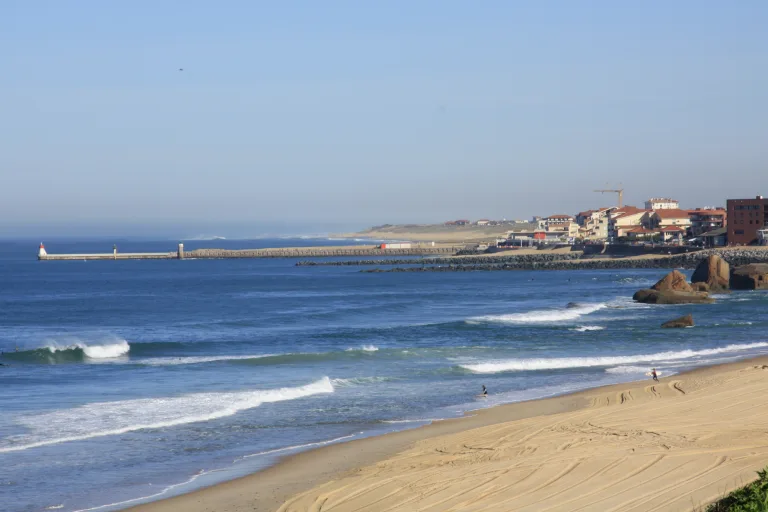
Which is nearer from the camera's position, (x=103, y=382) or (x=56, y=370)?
(x=103, y=382)

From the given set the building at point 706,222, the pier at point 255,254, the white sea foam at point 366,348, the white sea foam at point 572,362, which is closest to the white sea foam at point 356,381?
the white sea foam at point 572,362

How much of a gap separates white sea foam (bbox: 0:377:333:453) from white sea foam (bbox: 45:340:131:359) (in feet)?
38.6

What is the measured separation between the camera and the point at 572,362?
31.9 metres

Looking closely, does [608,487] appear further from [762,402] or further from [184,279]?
[184,279]

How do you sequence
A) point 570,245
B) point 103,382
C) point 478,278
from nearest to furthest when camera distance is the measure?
point 103,382 → point 478,278 → point 570,245

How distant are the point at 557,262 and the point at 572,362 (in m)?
80.5

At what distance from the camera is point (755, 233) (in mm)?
105438

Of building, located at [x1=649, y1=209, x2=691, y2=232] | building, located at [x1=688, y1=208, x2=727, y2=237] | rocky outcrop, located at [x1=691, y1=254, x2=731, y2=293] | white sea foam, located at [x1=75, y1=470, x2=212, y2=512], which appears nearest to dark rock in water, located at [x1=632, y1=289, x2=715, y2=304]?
rocky outcrop, located at [x1=691, y1=254, x2=731, y2=293]

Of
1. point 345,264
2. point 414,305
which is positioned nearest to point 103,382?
point 414,305

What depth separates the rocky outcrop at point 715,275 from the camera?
207ft

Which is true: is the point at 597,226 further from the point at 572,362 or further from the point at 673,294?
the point at 572,362

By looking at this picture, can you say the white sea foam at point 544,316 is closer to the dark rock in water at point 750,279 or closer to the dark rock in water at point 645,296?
the dark rock in water at point 645,296

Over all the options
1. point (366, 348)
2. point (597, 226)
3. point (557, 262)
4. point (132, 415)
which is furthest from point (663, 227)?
point (132, 415)

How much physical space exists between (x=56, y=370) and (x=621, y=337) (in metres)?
22.9
